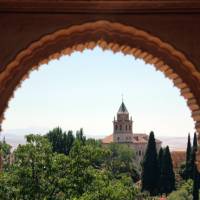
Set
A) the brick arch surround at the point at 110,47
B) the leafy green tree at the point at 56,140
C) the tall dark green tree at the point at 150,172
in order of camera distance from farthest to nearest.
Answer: the leafy green tree at the point at 56,140 < the tall dark green tree at the point at 150,172 < the brick arch surround at the point at 110,47

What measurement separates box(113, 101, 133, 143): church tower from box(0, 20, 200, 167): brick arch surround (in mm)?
80016

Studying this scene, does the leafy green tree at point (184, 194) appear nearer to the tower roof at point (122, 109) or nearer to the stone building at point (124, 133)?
the stone building at point (124, 133)

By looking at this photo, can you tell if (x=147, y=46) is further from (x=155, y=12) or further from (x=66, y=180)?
(x=66, y=180)

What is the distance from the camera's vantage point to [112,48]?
12.9 feet

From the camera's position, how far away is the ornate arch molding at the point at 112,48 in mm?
3605

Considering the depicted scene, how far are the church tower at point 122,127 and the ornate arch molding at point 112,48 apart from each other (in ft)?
263

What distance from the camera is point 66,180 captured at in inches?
679

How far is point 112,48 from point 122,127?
8085cm

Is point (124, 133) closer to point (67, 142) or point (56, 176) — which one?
point (67, 142)

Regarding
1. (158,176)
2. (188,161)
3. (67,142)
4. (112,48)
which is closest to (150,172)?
(158,176)

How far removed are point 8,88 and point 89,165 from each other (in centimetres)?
1438

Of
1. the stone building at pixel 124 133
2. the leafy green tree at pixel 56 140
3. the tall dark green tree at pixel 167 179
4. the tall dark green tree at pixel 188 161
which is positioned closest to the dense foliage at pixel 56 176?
the tall dark green tree at pixel 167 179

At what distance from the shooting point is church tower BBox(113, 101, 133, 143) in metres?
83.7

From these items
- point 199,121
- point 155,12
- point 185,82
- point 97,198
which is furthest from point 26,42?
point 97,198
